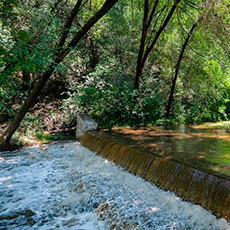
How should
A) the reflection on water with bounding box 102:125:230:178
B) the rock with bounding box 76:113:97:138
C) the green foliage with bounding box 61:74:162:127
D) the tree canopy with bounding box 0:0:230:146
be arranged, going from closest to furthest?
Answer: the reflection on water with bounding box 102:125:230:178 → the rock with bounding box 76:113:97:138 → the tree canopy with bounding box 0:0:230:146 → the green foliage with bounding box 61:74:162:127

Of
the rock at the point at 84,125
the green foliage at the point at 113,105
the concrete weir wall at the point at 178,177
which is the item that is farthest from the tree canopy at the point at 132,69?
the concrete weir wall at the point at 178,177

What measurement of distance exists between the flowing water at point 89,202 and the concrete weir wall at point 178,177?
0.13m

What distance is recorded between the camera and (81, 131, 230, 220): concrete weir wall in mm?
3227

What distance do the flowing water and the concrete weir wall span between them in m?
0.13

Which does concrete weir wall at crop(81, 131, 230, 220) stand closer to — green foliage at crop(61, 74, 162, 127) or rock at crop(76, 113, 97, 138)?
rock at crop(76, 113, 97, 138)

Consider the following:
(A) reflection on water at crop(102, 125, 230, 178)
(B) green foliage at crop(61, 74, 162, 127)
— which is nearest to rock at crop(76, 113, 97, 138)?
(B) green foliage at crop(61, 74, 162, 127)

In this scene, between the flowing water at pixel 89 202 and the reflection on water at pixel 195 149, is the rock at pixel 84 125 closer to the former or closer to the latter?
the reflection on water at pixel 195 149

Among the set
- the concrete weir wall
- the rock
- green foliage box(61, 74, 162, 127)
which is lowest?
the concrete weir wall

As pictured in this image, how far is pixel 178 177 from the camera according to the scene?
3.94 metres

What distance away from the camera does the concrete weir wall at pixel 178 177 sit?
3.23 metres

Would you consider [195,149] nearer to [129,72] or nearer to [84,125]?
[84,125]

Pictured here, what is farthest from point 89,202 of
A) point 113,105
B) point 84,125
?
point 113,105

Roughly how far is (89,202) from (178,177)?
1.51 m

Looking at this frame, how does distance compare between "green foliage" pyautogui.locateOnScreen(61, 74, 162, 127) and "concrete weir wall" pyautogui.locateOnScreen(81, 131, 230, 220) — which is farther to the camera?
"green foliage" pyautogui.locateOnScreen(61, 74, 162, 127)
